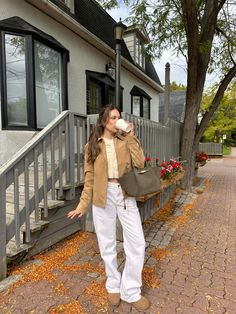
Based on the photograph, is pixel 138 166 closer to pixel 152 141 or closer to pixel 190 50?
pixel 152 141

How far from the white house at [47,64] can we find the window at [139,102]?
2164 mm

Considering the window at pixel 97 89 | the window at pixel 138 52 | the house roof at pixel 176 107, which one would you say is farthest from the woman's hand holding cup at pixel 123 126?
the house roof at pixel 176 107

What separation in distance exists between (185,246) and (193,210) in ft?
7.03

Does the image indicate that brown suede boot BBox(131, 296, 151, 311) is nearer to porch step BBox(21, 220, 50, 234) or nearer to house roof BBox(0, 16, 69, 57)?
porch step BBox(21, 220, 50, 234)

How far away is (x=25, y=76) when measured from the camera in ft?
18.1

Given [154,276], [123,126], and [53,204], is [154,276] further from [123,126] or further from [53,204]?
[123,126]

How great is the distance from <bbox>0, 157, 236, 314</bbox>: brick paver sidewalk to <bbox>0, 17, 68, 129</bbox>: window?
2937mm

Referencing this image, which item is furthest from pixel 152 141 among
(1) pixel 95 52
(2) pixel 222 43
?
(2) pixel 222 43

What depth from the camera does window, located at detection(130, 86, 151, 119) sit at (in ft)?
35.8

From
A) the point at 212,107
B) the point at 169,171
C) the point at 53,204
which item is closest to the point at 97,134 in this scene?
the point at 53,204

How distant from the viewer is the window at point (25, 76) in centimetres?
524

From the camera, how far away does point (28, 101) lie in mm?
5516

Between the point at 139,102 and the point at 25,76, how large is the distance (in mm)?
6690

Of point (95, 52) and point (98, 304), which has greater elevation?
point (95, 52)
